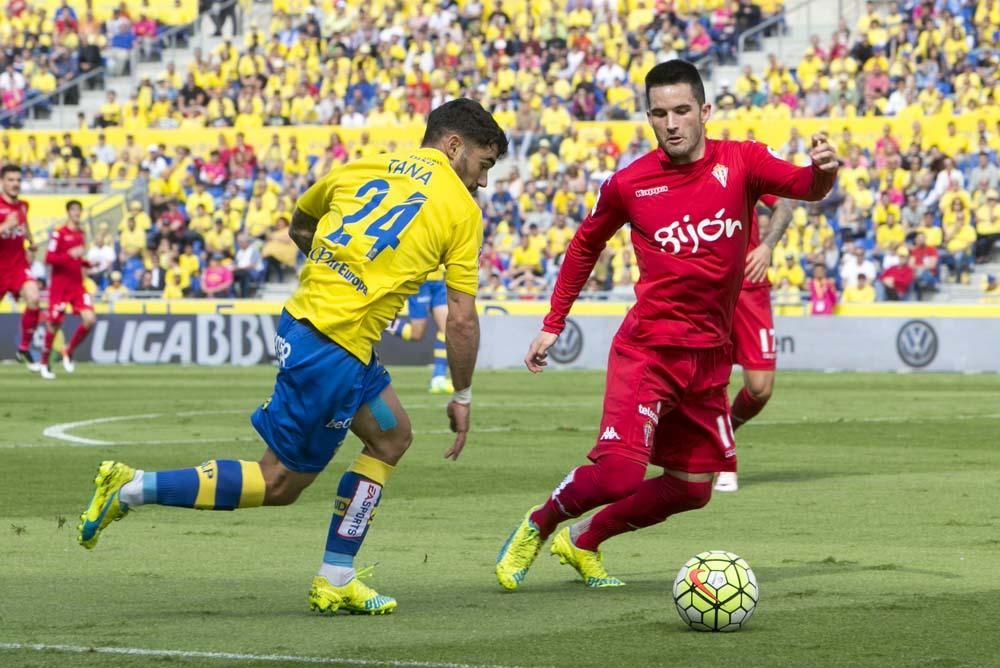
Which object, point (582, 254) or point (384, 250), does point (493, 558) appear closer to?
point (582, 254)

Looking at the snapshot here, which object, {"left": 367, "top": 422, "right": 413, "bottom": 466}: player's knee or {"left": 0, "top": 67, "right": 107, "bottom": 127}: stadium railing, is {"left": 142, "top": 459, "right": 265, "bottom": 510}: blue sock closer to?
{"left": 367, "top": 422, "right": 413, "bottom": 466}: player's knee

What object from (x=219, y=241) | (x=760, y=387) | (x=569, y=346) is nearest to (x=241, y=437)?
(x=760, y=387)

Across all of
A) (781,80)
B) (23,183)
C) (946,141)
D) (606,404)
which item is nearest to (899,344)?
(946,141)

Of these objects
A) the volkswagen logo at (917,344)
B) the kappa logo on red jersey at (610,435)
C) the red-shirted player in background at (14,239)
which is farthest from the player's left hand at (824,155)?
the volkswagen logo at (917,344)

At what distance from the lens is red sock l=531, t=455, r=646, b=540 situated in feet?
24.8

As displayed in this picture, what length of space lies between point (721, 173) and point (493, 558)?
7.53 feet

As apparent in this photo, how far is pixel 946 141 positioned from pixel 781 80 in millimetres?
4272

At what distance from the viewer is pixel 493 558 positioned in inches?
349

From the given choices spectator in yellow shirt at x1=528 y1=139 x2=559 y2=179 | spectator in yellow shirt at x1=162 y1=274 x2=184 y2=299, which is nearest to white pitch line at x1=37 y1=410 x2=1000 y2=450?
spectator in yellow shirt at x1=162 y1=274 x2=184 y2=299

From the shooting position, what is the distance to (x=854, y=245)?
30.3 m

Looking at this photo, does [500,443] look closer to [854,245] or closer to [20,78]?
[854,245]

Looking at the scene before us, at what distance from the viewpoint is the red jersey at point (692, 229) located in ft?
25.3

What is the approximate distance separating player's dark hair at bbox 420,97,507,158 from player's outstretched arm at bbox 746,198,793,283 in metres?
3.00

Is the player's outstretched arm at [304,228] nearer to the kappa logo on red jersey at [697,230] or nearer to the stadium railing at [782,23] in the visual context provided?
the kappa logo on red jersey at [697,230]
